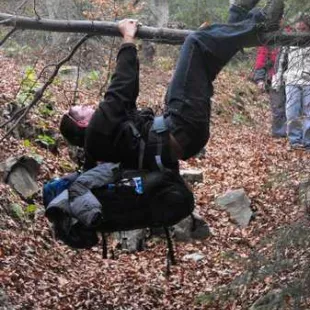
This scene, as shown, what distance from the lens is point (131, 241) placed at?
8758 mm

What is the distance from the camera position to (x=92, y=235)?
5250mm

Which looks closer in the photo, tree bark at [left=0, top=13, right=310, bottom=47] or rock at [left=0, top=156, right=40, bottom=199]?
tree bark at [left=0, top=13, right=310, bottom=47]

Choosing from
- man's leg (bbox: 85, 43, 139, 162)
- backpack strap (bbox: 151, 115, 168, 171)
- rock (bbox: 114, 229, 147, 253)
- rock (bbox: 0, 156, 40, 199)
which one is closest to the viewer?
man's leg (bbox: 85, 43, 139, 162)

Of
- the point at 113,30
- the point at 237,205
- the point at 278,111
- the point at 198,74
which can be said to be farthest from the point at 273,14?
the point at 278,111

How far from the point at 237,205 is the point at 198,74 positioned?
192 inches

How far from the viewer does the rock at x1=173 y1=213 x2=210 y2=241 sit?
9.01 meters

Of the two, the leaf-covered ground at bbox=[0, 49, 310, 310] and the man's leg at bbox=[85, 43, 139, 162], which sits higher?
the man's leg at bbox=[85, 43, 139, 162]

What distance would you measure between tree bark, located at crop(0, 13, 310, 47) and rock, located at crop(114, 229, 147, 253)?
363 cm

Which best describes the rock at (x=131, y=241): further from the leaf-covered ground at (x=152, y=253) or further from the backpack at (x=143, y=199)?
the backpack at (x=143, y=199)

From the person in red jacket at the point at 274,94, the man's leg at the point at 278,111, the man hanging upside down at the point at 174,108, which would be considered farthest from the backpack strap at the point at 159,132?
the man's leg at the point at 278,111

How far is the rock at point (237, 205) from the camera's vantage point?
31.5 ft

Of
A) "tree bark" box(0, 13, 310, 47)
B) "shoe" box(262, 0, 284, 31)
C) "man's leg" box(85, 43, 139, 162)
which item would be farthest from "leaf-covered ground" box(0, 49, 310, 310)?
"man's leg" box(85, 43, 139, 162)

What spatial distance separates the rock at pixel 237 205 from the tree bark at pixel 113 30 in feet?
14.8

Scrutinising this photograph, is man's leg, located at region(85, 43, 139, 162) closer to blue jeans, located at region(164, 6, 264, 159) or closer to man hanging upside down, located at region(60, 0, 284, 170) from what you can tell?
man hanging upside down, located at region(60, 0, 284, 170)
